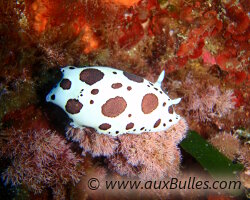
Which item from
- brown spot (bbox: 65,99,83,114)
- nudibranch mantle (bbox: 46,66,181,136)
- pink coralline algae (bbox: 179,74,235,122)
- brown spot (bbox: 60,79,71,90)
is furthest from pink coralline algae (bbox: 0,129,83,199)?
pink coralline algae (bbox: 179,74,235,122)

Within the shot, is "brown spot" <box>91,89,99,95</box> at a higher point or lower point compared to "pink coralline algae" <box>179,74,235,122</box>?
higher

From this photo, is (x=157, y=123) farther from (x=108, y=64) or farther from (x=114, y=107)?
(x=108, y=64)

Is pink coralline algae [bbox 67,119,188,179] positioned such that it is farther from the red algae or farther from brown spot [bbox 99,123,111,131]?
brown spot [bbox 99,123,111,131]

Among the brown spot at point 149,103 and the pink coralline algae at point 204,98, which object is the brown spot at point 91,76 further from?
the pink coralline algae at point 204,98

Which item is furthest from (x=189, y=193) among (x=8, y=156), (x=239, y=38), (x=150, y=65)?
(x=8, y=156)

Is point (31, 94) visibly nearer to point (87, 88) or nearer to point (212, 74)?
point (87, 88)

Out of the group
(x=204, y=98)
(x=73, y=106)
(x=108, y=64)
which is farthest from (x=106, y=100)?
(x=204, y=98)
